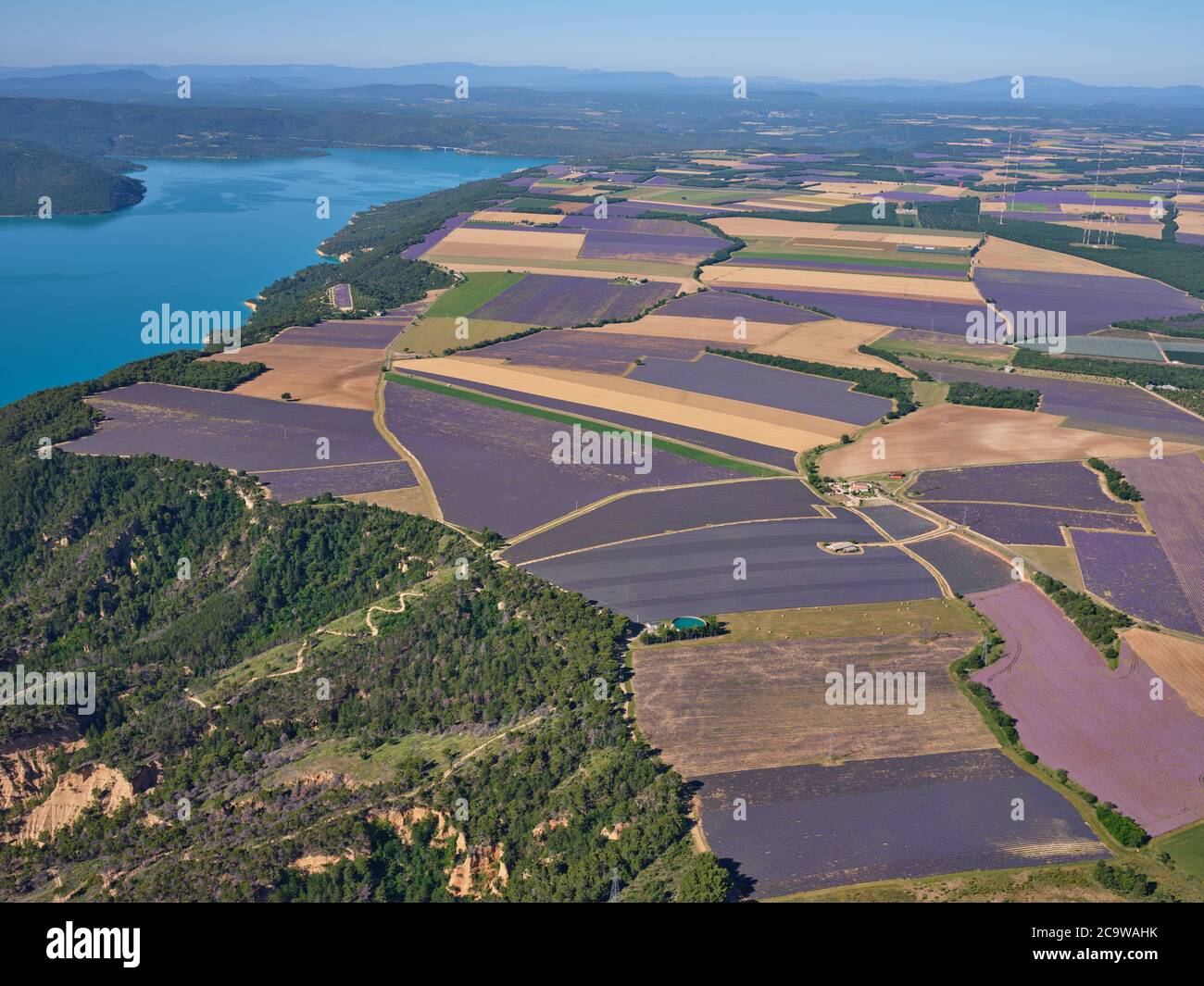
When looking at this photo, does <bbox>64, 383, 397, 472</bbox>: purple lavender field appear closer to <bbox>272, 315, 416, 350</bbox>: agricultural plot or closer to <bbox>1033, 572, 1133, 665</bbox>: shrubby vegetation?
<bbox>272, 315, 416, 350</bbox>: agricultural plot

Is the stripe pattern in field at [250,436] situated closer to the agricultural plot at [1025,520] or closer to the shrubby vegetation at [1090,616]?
the agricultural plot at [1025,520]

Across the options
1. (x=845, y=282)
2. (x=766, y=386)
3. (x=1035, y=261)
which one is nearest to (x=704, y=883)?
(x=766, y=386)

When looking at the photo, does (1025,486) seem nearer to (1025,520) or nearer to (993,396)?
(1025,520)

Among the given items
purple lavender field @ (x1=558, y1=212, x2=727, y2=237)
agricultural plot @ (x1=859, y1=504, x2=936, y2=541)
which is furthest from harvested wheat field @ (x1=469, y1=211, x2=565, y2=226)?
agricultural plot @ (x1=859, y1=504, x2=936, y2=541)

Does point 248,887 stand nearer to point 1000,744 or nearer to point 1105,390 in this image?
point 1000,744

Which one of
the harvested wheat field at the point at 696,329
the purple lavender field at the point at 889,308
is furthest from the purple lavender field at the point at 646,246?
the harvested wheat field at the point at 696,329
